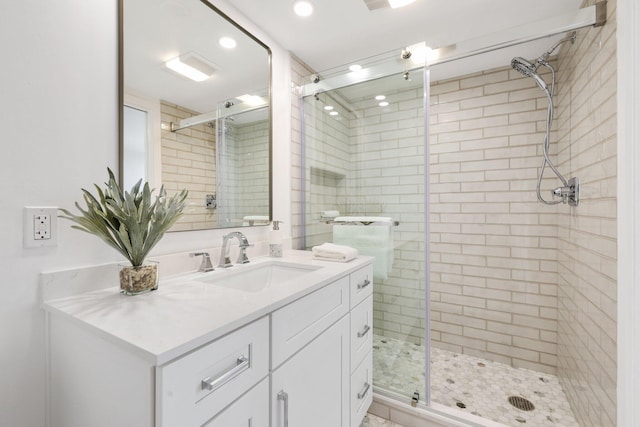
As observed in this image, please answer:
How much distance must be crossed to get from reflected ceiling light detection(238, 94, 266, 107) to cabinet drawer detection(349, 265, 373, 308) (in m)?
1.15

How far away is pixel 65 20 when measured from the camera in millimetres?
947

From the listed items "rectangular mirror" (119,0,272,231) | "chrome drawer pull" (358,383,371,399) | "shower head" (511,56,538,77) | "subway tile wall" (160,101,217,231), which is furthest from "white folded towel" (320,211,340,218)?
"shower head" (511,56,538,77)

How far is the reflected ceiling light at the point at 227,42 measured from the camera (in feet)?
5.00

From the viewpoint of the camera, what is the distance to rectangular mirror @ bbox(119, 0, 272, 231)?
3.75 ft

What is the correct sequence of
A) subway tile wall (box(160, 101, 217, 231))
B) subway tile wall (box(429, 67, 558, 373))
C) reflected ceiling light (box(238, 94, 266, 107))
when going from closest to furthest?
1. subway tile wall (box(160, 101, 217, 231))
2. reflected ceiling light (box(238, 94, 266, 107))
3. subway tile wall (box(429, 67, 558, 373))

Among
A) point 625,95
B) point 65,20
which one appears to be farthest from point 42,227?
point 625,95

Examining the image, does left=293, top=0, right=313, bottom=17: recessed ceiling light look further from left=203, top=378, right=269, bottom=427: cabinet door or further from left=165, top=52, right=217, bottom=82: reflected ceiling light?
left=203, top=378, right=269, bottom=427: cabinet door

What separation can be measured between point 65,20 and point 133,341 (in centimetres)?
107

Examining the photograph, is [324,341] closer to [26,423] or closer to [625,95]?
[26,423]

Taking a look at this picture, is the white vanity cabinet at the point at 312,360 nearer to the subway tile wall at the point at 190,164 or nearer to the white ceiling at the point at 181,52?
the subway tile wall at the point at 190,164

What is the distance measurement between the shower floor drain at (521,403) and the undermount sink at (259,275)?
160cm

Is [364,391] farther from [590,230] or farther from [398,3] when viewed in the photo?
[398,3]

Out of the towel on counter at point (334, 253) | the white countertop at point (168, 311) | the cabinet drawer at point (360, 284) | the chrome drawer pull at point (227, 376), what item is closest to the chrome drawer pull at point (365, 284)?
the cabinet drawer at point (360, 284)

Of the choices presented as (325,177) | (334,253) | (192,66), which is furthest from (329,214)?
(192,66)
